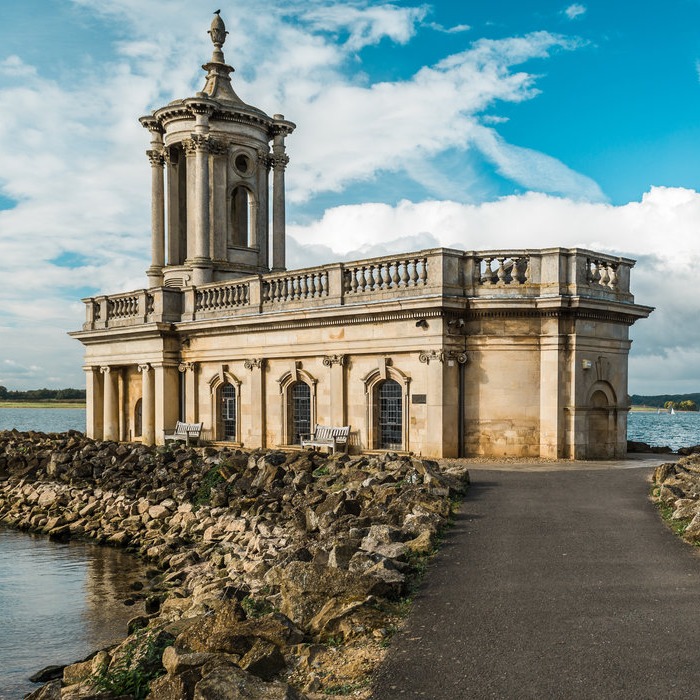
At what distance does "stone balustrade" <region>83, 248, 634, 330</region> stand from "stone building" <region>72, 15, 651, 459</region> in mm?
49

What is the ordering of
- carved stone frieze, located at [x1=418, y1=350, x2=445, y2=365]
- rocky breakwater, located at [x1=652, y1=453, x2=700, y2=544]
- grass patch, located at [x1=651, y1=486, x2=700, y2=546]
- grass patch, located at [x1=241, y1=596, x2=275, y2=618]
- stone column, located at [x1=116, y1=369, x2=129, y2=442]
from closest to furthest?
grass patch, located at [x1=241, y1=596, x2=275, y2=618]
rocky breakwater, located at [x1=652, y1=453, x2=700, y2=544]
grass patch, located at [x1=651, y1=486, x2=700, y2=546]
carved stone frieze, located at [x1=418, y1=350, x2=445, y2=365]
stone column, located at [x1=116, y1=369, x2=129, y2=442]

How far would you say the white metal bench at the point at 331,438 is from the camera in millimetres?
25500

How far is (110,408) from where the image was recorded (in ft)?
115

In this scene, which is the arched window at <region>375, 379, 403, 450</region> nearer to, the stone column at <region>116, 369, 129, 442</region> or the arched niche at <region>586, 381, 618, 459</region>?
the arched niche at <region>586, 381, 618, 459</region>

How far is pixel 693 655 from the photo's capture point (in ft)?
28.6

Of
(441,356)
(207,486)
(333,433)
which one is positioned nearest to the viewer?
(441,356)

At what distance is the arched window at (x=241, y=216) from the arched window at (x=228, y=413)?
8.12 meters

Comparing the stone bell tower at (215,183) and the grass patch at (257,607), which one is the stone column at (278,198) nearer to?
the stone bell tower at (215,183)

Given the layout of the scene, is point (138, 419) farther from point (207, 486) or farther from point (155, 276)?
point (207, 486)

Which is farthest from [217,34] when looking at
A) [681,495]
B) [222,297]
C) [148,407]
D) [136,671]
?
[136,671]

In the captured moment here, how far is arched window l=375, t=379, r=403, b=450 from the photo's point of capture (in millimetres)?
25016

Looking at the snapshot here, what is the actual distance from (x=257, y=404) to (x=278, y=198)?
1132cm

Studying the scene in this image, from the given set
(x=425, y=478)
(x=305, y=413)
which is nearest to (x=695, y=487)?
(x=425, y=478)

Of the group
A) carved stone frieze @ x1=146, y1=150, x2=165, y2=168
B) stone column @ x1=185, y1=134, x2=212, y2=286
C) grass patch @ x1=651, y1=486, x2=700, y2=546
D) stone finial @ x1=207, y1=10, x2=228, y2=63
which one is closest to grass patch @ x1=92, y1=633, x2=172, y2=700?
grass patch @ x1=651, y1=486, x2=700, y2=546
